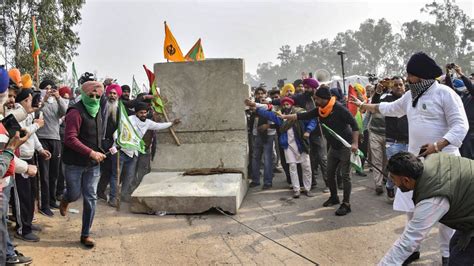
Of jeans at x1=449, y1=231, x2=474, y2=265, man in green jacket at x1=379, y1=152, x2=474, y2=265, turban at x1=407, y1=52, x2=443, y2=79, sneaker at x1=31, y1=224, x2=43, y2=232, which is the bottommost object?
sneaker at x1=31, y1=224, x2=43, y2=232

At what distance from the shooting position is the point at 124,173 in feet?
23.2

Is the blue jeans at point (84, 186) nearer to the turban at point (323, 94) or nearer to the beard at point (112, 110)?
the beard at point (112, 110)

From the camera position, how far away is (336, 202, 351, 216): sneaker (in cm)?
587

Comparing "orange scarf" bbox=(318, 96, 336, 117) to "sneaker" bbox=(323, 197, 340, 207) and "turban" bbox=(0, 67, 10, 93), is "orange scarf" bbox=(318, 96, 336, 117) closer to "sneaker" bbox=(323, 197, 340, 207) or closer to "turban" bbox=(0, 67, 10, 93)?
"sneaker" bbox=(323, 197, 340, 207)

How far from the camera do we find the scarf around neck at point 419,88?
4.00 meters

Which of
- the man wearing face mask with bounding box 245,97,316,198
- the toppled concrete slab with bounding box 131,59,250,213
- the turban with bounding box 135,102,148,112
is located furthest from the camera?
the toppled concrete slab with bounding box 131,59,250,213

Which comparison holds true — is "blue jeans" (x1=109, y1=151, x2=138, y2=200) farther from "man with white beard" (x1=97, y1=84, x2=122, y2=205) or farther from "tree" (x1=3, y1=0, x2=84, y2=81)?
"tree" (x1=3, y1=0, x2=84, y2=81)

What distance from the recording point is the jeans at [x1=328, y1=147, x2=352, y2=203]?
604 centimetres

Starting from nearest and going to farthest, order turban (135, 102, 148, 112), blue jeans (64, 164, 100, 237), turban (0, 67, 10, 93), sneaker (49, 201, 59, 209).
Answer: turban (0, 67, 10, 93) → blue jeans (64, 164, 100, 237) → sneaker (49, 201, 59, 209) → turban (135, 102, 148, 112)

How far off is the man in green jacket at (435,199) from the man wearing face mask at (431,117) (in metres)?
1.10

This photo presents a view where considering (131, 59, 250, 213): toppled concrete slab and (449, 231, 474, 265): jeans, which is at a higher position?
(131, 59, 250, 213): toppled concrete slab

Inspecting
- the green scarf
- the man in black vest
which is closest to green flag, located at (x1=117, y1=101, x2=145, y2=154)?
the man in black vest

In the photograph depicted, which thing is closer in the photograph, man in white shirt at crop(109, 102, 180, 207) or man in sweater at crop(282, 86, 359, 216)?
man in sweater at crop(282, 86, 359, 216)

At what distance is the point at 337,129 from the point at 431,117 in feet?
7.60
